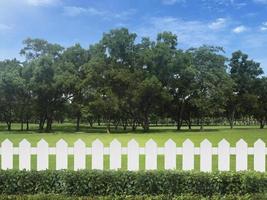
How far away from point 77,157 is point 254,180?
3.34 metres

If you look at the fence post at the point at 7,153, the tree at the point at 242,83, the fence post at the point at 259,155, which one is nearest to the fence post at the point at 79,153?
the fence post at the point at 7,153

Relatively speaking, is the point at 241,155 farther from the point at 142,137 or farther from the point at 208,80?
the point at 208,80

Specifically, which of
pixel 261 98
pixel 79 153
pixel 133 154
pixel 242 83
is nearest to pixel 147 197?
pixel 133 154

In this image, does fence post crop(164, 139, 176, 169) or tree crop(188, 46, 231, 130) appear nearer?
fence post crop(164, 139, 176, 169)

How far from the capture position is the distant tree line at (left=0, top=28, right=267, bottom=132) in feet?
186

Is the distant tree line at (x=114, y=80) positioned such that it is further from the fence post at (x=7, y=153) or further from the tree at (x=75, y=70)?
the fence post at (x=7, y=153)

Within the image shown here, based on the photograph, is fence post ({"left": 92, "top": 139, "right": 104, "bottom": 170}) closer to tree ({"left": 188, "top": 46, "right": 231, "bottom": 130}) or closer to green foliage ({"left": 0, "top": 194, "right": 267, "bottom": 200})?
green foliage ({"left": 0, "top": 194, "right": 267, "bottom": 200})

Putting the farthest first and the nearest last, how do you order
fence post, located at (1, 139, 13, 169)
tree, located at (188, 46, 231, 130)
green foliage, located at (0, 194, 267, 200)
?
tree, located at (188, 46, 231, 130), fence post, located at (1, 139, 13, 169), green foliage, located at (0, 194, 267, 200)

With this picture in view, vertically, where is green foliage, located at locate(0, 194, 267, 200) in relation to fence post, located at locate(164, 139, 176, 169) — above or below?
below

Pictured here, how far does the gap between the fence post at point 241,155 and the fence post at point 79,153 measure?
301 centimetres

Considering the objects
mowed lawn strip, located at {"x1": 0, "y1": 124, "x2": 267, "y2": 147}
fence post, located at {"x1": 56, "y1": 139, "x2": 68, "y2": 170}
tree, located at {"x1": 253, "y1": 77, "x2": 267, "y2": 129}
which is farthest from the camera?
tree, located at {"x1": 253, "y1": 77, "x2": 267, "y2": 129}

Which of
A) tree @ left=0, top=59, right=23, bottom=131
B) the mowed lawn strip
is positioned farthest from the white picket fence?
tree @ left=0, top=59, right=23, bottom=131

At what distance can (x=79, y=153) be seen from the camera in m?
8.59

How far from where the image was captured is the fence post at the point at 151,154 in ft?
27.9
